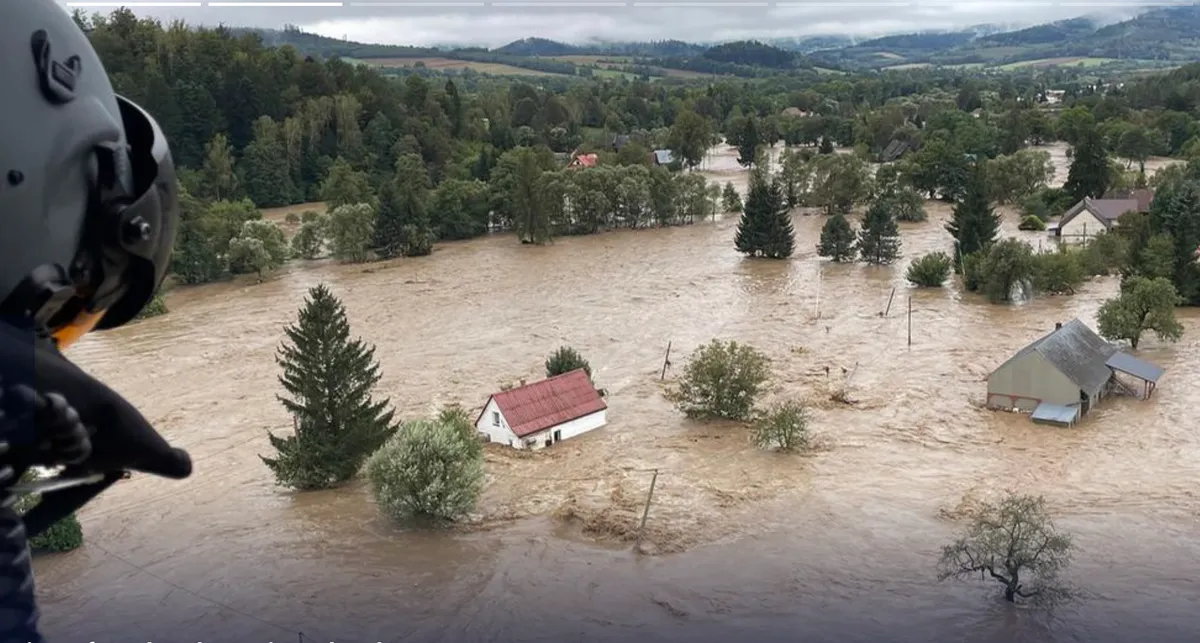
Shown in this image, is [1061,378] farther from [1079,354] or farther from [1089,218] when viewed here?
[1089,218]

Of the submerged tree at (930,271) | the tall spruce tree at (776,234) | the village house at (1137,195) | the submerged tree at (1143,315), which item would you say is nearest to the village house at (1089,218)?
the village house at (1137,195)

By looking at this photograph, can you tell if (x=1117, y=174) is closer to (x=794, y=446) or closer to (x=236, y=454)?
(x=794, y=446)

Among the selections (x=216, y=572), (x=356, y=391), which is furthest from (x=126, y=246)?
(x=356, y=391)

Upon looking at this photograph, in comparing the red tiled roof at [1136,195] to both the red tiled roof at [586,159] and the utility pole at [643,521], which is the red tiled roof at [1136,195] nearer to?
the red tiled roof at [586,159]

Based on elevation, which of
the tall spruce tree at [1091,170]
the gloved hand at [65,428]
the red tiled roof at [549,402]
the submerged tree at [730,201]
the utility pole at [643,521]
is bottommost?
the utility pole at [643,521]

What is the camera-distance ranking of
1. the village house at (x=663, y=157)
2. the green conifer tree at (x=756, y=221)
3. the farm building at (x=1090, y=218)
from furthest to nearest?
the village house at (x=663, y=157), the farm building at (x=1090, y=218), the green conifer tree at (x=756, y=221)

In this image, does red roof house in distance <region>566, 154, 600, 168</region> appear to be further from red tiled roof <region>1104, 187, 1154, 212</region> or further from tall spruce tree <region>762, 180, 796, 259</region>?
red tiled roof <region>1104, 187, 1154, 212</region>

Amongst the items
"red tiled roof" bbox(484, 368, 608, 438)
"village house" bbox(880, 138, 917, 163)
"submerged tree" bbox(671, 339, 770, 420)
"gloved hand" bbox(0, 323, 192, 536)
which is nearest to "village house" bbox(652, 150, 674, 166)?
"village house" bbox(880, 138, 917, 163)
